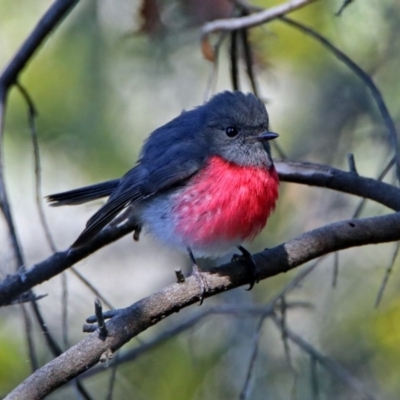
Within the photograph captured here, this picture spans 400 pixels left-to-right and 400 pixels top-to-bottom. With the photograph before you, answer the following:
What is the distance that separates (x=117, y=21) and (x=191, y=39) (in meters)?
0.53

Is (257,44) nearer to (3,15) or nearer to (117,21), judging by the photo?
(117,21)

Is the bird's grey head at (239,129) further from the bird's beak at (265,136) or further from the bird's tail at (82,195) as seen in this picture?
the bird's tail at (82,195)

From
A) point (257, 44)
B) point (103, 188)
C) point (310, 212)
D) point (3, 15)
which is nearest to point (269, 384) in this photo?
point (310, 212)

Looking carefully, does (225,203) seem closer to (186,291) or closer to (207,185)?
(207,185)

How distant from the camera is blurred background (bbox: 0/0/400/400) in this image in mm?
5113

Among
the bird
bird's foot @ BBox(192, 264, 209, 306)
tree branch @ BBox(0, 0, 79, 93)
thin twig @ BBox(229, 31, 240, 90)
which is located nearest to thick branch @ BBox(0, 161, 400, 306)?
the bird

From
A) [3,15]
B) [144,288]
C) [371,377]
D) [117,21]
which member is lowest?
[371,377]

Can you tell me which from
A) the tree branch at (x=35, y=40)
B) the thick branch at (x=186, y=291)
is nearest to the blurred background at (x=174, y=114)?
the tree branch at (x=35, y=40)

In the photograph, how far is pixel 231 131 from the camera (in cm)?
433

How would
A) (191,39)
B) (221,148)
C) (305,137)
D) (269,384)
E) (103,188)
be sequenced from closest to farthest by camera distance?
(221,148) < (103,188) < (269,384) < (191,39) < (305,137)

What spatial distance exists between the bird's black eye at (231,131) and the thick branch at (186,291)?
86cm

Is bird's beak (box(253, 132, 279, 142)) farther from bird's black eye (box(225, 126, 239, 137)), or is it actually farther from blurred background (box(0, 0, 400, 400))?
blurred background (box(0, 0, 400, 400))

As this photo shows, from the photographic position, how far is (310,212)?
586 cm

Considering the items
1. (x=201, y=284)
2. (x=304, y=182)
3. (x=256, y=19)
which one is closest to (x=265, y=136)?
A: (x=304, y=182)
